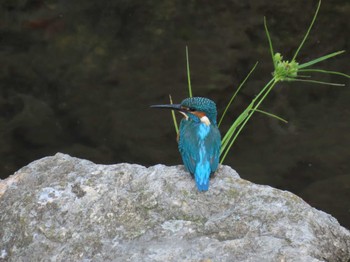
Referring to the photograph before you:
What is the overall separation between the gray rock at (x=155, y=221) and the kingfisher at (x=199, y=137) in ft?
0.23

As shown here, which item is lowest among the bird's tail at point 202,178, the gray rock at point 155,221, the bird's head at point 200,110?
the gray rock at point 155,221

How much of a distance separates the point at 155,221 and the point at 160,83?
3.10 metres

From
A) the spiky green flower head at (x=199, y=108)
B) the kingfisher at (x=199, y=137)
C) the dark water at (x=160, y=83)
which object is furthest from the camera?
the dark water at (x=160, y=83)

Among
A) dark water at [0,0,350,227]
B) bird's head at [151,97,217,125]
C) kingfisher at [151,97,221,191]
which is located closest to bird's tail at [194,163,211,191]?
kingfisher at [151,97,221,191]

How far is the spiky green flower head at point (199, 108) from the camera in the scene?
3402 mm

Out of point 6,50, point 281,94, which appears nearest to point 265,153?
point 281,94

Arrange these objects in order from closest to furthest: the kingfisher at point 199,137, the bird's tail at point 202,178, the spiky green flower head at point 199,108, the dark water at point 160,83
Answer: the bird's tail at point 202,178 → the kingfisher at point 199,137 → the spiky green flower head at point 199,108 → the dark water at point 160,83

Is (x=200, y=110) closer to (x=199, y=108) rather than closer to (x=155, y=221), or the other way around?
(x=199, y=108)

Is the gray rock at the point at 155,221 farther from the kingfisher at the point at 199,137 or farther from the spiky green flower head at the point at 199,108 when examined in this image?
the spiky green flower head at the point at 199,108

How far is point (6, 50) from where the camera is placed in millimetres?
6086

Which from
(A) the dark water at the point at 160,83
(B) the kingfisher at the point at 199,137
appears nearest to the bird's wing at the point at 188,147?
(B) the kingfisher at the point at 199,137

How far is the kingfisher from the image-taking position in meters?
3.17

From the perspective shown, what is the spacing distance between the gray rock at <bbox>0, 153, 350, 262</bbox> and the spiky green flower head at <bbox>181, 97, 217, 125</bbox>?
1.15 feet

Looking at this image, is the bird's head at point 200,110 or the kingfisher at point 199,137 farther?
the bird's head at point 200,110
